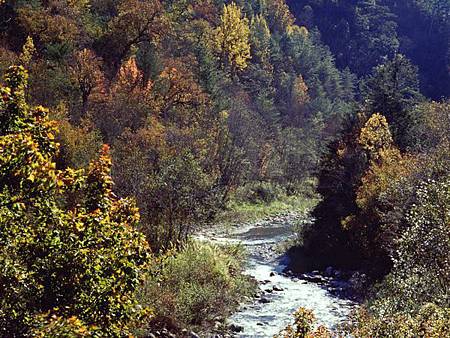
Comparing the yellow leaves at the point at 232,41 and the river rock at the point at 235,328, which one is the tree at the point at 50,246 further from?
the yellow leaves at the point at 232,41

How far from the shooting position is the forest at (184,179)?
268 inches

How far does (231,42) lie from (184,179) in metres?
63.7

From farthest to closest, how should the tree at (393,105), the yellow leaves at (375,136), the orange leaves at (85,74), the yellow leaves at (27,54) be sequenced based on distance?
the orange leaves at (85,74), the yellow leaves at (27,54), the tree at (393,105), the yellow leaves at (375,136)

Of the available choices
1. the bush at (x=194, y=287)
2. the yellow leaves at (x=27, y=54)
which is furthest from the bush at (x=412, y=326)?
the yellow leaves at (x=27, y=54)

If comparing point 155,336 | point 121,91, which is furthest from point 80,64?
point 155,336

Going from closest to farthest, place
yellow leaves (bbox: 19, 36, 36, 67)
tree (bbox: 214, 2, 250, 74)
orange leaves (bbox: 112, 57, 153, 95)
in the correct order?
yellow leaves (bbox: 19, 36, 36, 67) < orange leaves (bbox: 112, 57, 153, 95) < tree (bbox: 214, 2, 250, 74)

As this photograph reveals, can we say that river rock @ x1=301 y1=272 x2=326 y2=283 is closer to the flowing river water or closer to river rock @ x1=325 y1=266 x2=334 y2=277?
the flowing river water

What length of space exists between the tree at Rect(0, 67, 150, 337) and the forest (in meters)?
0.02

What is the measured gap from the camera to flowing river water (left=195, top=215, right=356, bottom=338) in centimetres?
1939

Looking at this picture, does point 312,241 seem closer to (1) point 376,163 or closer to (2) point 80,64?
(1) point 376,163

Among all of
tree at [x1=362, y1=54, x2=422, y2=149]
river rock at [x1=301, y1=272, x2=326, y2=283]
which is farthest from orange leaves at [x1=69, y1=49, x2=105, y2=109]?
river rock at [x1=301, y1=272, x2=326, y2=283]

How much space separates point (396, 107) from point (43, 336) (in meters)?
30.9

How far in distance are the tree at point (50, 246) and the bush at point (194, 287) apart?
8.75 m

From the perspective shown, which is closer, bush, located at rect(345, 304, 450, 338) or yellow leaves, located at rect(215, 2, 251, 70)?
bush, located at rect(345, 304, 450, 338)
